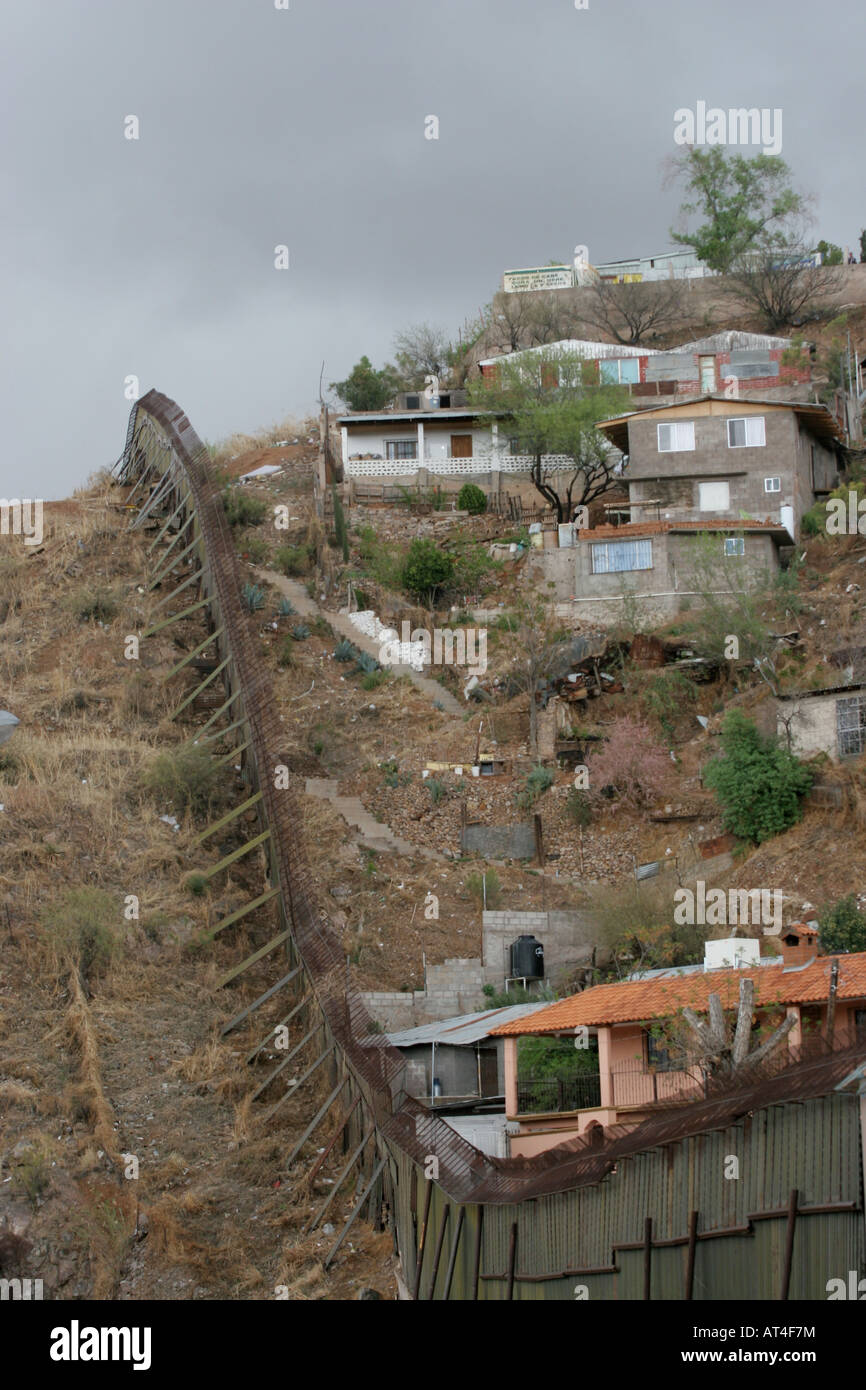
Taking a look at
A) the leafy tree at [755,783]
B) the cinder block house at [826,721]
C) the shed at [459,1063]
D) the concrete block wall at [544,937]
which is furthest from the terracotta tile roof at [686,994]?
the cinder block house at [826,721]

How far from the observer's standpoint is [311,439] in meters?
62.4

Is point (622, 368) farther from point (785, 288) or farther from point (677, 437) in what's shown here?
point (677, 437)

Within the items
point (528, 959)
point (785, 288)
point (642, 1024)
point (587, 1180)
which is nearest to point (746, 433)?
point (785, 288)

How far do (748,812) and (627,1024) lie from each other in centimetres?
1100

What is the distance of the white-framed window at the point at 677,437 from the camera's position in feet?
149

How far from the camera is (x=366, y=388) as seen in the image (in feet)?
216

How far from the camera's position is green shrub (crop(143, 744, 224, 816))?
36.2m

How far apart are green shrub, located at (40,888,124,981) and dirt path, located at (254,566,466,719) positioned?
11961 millimetres

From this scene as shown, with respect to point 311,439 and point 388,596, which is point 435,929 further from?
point 311,439

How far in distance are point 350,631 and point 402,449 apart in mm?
12432

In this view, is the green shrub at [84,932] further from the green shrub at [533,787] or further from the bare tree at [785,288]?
the bare tree at [785,288]

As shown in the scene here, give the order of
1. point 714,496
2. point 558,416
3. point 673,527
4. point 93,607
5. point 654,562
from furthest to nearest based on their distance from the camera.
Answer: point 558,416 → point 714,496 → point 93,607 → point 673,527 → point 654,562

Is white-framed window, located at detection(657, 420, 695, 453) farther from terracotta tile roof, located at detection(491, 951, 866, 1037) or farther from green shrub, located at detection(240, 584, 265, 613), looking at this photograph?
terracotta tile roof, located at detection(491, 951, 866, 1037)

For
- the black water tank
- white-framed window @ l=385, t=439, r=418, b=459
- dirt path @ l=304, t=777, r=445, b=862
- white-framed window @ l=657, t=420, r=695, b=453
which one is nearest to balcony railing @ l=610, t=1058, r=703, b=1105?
the black water tank
